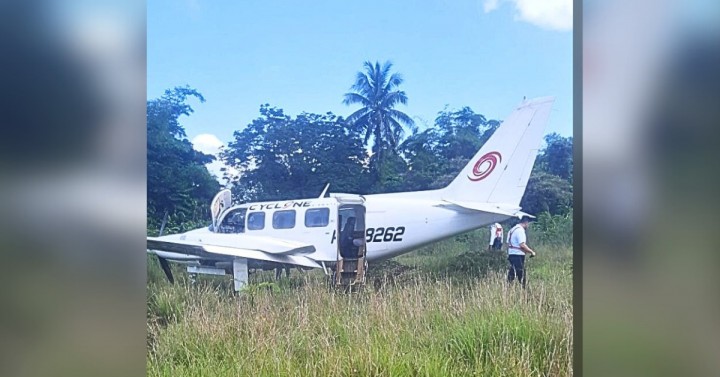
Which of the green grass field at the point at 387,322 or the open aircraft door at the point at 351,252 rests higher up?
the open aircraft door at the point at 351,252

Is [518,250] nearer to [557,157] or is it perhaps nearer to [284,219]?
[557,157]

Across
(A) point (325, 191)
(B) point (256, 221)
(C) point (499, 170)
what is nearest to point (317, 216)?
(A) point (325, 191)

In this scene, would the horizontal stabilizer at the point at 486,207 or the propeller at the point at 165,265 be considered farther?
the horizontal stabilizer at the point at 486,207

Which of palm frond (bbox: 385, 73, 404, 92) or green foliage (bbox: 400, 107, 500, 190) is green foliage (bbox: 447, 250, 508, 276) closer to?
green foliage (bbox: 400, 107, 500, 190)

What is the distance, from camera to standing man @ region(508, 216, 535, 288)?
1848 mm

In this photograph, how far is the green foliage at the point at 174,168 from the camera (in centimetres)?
170

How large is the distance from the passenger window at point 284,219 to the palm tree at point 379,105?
0.41 metres

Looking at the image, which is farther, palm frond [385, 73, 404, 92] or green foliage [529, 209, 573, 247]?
palm frond [385, 73, 404, 92]

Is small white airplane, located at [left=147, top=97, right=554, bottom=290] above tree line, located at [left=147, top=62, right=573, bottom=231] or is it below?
below

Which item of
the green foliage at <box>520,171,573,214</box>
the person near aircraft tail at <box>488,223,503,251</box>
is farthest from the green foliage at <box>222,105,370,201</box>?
the green foliage at <box>520,171,573,214</box>

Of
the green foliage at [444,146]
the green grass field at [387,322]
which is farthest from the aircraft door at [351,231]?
the green foliage at [444,146]

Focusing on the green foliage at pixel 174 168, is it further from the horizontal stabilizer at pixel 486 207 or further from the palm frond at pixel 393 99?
the horizontal stabilizer at pixel 486 207

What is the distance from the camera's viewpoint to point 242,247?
6.17 ft
